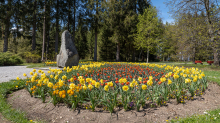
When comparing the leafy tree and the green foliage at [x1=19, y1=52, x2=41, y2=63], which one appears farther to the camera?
the leafy tree

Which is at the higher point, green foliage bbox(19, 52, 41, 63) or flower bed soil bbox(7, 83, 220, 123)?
green foliage bbox(19, 52, 41, 63)

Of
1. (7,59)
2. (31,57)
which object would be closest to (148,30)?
(31,57)

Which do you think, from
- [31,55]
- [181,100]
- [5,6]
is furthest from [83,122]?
[5,6]

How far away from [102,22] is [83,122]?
1957cm

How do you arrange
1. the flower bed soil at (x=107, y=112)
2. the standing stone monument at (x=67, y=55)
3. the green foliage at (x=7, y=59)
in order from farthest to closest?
the green foliage at (x=7, y=59) < the standing stone monument at (x=67, y=55) < the flower bed soil at (x=107, y=112)

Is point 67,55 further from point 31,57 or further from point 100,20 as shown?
point 100,20

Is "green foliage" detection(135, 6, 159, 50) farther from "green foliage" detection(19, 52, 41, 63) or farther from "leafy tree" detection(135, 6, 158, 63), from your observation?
"green foliage" detection(19, 52, 41, 63)

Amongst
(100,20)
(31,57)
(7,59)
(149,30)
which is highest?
(100,20)

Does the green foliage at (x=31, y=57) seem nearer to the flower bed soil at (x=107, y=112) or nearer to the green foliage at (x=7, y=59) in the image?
the green foliage at (x=7, y=59)

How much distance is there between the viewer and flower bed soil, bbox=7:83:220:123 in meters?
2.50

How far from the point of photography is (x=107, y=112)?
8.82 feet

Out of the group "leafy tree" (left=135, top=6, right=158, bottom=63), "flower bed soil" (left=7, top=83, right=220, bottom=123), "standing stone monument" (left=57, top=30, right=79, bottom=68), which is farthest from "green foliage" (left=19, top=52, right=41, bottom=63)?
"leafy tree" (left=135, top=6, right=158, bottom=63)

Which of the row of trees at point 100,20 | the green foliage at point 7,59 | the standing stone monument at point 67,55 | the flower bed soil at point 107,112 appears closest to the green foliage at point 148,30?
the row of trees at point 100,20

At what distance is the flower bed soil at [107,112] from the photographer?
2498 millimetres
